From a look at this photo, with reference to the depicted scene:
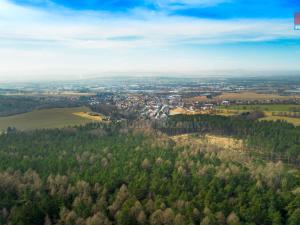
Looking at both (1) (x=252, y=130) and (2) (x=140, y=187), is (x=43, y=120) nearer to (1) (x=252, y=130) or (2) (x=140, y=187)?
(1) (x=252, y=130)

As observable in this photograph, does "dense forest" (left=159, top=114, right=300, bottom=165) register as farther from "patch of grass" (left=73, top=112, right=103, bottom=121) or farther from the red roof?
the red roof

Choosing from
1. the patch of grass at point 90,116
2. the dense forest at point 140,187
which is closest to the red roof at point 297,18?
the dense forest at point 140,187

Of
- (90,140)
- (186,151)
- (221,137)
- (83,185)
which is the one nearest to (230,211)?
(83,185)

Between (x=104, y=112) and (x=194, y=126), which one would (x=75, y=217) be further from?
(x=104, y=112)

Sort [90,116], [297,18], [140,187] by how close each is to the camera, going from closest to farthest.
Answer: [297,18] → [140,187] → [90,116]

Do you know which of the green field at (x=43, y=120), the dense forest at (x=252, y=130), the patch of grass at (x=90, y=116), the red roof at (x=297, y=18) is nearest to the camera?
the red roof at (x=297, y=18)

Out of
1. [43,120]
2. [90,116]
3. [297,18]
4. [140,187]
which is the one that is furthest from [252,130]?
[43,120]

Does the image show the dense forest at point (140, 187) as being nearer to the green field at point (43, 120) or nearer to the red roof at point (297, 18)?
the red roof at point (297, 18)
